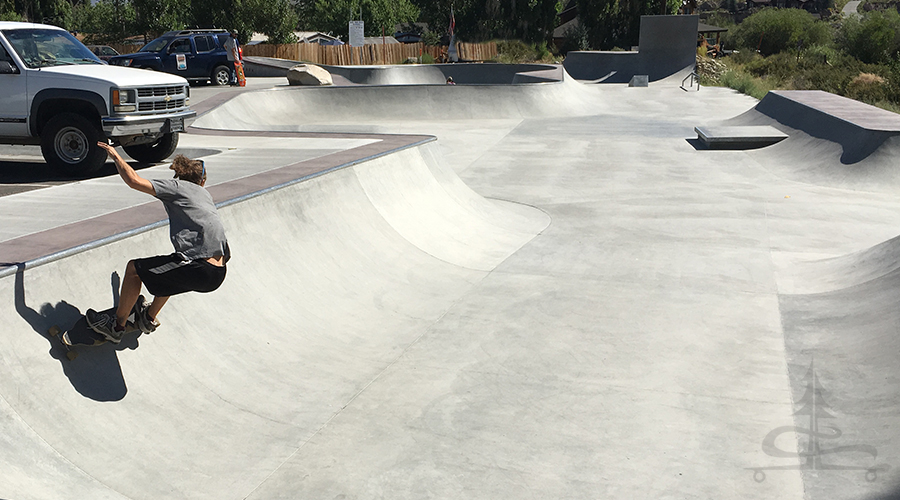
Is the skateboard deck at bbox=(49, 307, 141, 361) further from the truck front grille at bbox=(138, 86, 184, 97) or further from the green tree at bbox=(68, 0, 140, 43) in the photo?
the green tree at bbox=(68, 0, 140, 43)

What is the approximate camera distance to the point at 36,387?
159 inches

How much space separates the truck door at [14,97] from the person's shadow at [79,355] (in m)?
5.68

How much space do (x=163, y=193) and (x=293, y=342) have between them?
2031mm

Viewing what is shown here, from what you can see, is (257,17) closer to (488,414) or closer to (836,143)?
(836,143)

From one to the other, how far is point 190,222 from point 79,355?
1.08m

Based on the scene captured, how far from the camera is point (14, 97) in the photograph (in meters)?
8.95

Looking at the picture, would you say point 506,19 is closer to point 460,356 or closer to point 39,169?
point 39,169

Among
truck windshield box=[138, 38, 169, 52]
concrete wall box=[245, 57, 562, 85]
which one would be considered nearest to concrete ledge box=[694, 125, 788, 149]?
concrete wall box=[245, 57, 562, 85]

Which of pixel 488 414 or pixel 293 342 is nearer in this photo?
pixel 488 414

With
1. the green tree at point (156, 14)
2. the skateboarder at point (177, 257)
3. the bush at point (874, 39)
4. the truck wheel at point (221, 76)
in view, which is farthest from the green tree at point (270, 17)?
the skateboarder at point (177, 257)

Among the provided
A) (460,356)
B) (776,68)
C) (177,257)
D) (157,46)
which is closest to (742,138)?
(460,356)

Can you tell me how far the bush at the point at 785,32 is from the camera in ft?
217

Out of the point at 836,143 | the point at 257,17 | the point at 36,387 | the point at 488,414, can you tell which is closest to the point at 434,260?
the point at 488,414

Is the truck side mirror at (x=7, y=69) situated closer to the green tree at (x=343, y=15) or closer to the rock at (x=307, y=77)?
the rock at (x=307, y=77)
